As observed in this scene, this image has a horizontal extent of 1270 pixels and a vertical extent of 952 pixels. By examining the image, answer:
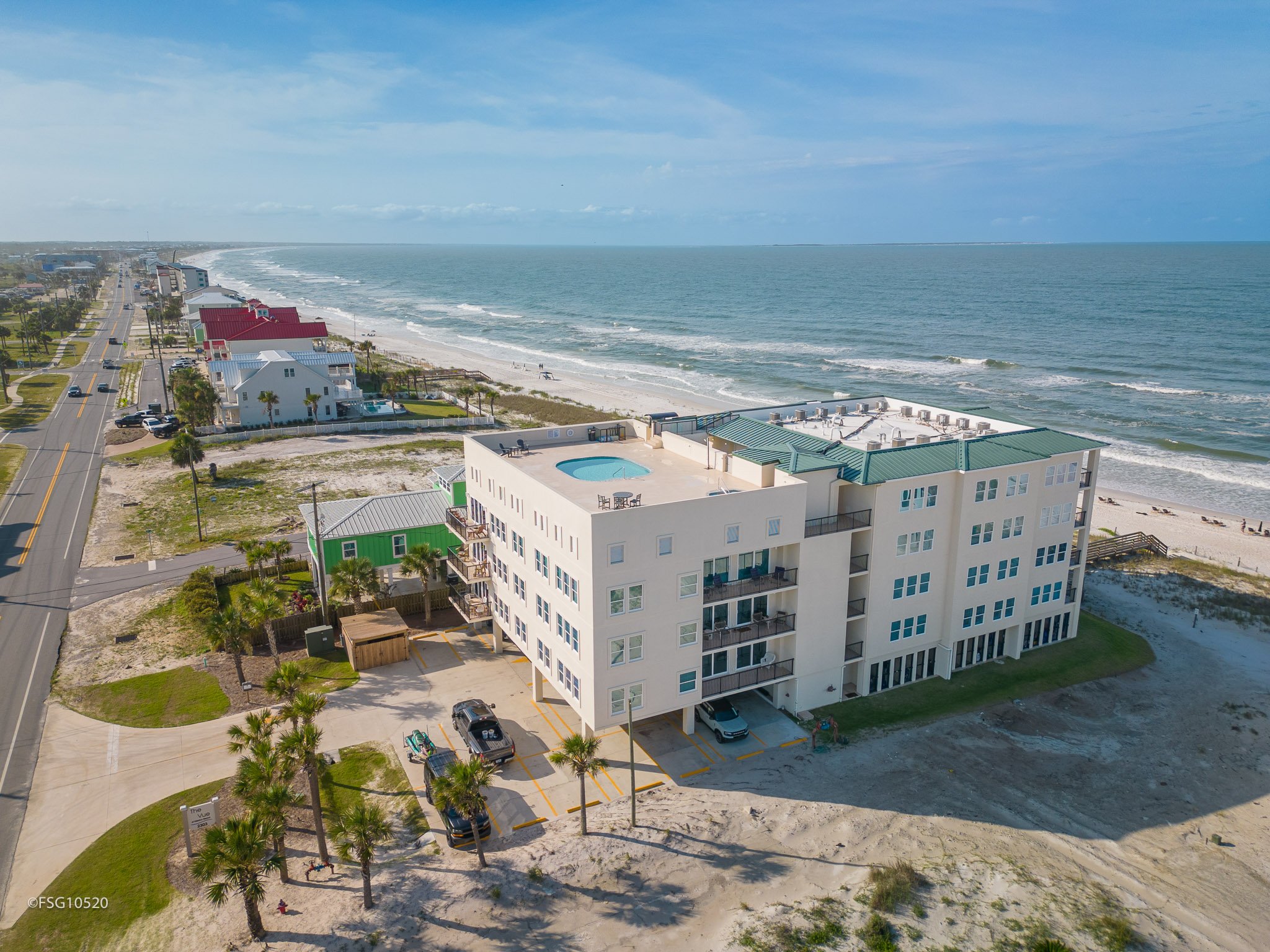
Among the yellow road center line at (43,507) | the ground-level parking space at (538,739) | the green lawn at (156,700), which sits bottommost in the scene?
the ground-level parking space at (538,739)

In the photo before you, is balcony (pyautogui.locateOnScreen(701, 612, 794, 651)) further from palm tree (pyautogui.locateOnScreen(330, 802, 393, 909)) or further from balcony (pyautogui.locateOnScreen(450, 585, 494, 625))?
palm tree (pyautogui.locateOnScreen(330, 802, 393, 909))

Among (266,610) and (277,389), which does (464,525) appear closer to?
(266,610)

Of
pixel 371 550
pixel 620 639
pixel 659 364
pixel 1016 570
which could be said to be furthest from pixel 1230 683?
pixel 659 364

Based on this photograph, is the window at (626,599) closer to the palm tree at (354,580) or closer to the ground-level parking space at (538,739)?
the ground-level parking space at (538,739)

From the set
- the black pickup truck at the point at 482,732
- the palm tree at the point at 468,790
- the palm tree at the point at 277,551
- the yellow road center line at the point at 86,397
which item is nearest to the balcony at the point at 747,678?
the black pickup truck at the point at 482,732

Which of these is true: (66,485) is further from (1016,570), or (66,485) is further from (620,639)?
(1016,570)
